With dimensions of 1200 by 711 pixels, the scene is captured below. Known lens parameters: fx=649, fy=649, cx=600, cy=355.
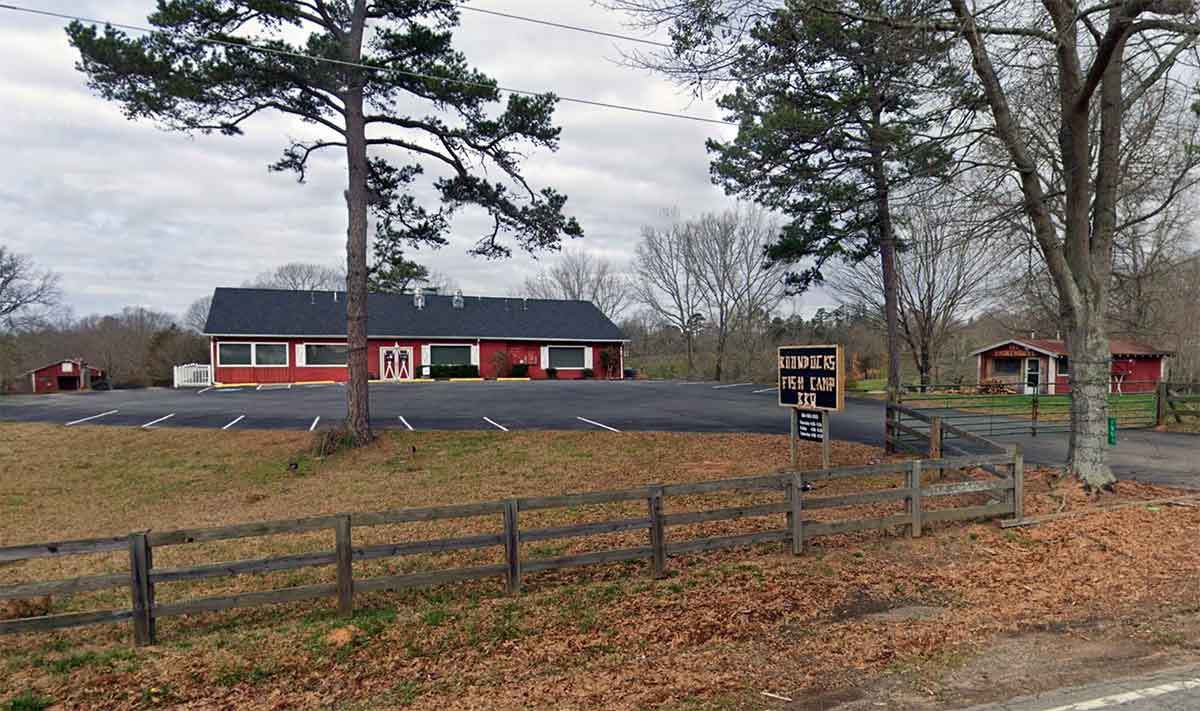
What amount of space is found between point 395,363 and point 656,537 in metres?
32.9

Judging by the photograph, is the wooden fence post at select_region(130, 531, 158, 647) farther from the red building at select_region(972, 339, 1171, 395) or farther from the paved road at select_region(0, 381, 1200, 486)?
the red building at select_region(972, 339, 1171, 395)

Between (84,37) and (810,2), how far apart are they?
11701 mm

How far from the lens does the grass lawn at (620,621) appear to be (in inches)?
176

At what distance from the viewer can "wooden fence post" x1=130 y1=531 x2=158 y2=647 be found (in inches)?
208

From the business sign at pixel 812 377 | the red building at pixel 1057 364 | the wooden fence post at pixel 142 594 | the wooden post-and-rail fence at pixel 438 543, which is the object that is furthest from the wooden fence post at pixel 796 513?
the red building at pixel 1057 364

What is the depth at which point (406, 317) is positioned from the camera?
38.8 meters

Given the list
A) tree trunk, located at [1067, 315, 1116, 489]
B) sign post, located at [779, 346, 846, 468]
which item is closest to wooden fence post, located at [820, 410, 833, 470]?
sign post, located at [779, 346, 846, 468]

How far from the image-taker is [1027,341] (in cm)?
3234

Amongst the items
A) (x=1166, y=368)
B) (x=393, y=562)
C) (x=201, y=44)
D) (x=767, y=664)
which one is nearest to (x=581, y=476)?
(x=393, y=562)

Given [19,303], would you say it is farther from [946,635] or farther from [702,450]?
Result: [946,635]

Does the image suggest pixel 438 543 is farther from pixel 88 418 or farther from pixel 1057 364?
pixel 1057 364

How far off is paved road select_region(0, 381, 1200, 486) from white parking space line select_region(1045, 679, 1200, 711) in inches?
305

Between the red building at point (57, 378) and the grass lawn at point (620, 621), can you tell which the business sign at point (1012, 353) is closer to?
the grass lawn at point (620, 621)

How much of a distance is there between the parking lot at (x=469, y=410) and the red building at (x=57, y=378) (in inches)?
720
